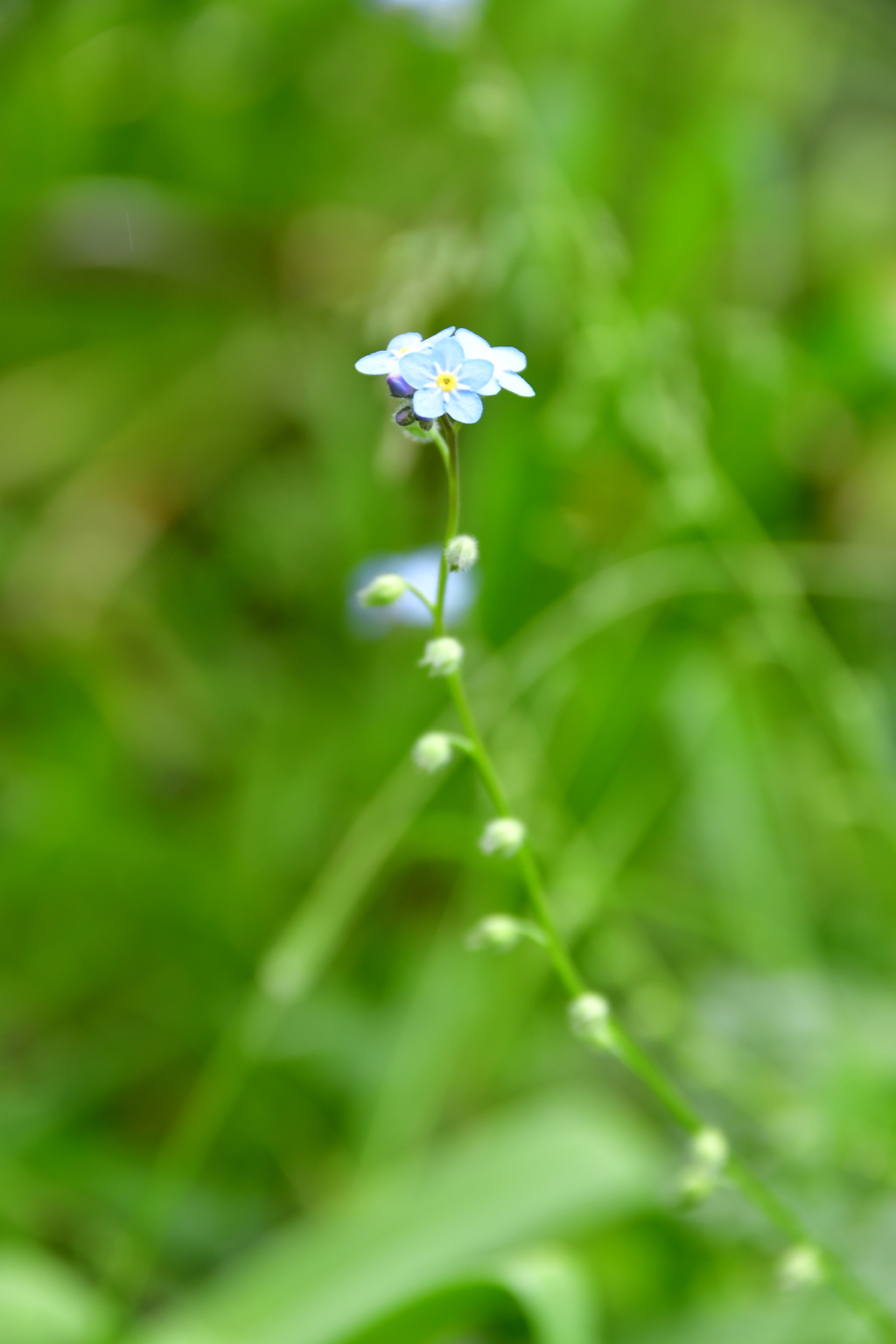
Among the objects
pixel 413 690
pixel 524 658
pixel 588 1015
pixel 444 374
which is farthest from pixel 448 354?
pixel 413 690

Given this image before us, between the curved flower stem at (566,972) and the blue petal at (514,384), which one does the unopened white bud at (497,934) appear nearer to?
the curved flower stem at (566,972)

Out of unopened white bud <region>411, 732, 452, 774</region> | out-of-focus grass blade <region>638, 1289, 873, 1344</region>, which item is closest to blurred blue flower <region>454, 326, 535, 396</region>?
unopened white bud <region>411, 732, 452, 774</region>

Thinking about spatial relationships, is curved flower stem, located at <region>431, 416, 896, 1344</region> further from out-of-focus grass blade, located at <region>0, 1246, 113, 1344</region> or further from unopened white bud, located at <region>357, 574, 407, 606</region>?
out-of-focus grass blade, located at <region>0, 1246, 113, 1344</region>

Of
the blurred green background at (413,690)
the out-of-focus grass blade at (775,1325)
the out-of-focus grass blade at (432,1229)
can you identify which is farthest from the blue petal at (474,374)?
the out-of-focus grass blade at (775,1325)

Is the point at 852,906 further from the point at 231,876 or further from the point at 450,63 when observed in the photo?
the point at 450,63

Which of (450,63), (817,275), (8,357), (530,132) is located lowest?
(530,132)

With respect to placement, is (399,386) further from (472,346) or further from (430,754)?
(430,754)

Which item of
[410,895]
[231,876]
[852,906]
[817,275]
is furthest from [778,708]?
[817,275]
